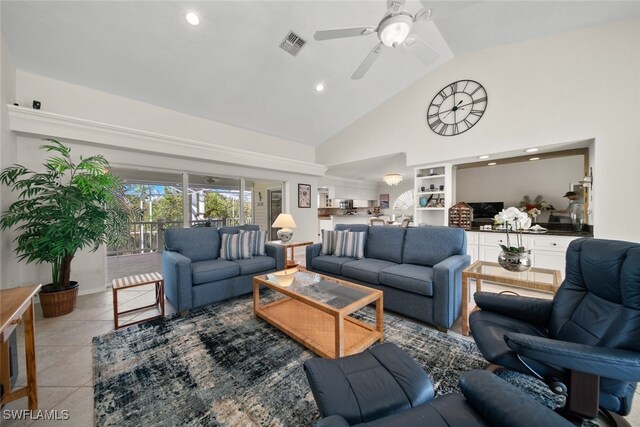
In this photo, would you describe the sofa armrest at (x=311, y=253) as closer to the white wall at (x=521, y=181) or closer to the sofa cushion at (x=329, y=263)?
the sofa cushion at (x=329, y=263)

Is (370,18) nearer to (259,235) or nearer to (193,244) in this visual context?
(259,235)

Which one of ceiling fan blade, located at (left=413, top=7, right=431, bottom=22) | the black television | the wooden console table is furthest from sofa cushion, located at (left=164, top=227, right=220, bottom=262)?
the black television

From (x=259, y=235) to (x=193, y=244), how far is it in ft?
2.94

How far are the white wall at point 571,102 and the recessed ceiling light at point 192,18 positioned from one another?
148 inches

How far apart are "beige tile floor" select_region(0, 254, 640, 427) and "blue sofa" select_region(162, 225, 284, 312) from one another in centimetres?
43

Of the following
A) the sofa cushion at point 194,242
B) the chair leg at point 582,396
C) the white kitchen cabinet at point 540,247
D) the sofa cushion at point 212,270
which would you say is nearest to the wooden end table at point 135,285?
the sofa cushion at point 212,270

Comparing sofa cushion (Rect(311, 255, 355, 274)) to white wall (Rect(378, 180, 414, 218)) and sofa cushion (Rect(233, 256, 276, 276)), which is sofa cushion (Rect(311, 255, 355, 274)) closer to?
sofa cushion (Rect(233, 256, 276, 276))

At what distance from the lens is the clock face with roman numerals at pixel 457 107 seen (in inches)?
150

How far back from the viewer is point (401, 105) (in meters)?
4.66

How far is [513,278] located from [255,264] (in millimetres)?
2819

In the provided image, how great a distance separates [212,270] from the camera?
9.29 ft

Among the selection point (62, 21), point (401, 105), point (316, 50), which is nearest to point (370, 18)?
point (316, 50)

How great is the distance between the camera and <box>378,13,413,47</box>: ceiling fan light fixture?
200 centimetres

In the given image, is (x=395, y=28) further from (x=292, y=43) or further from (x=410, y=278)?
(x=410, y=278)
